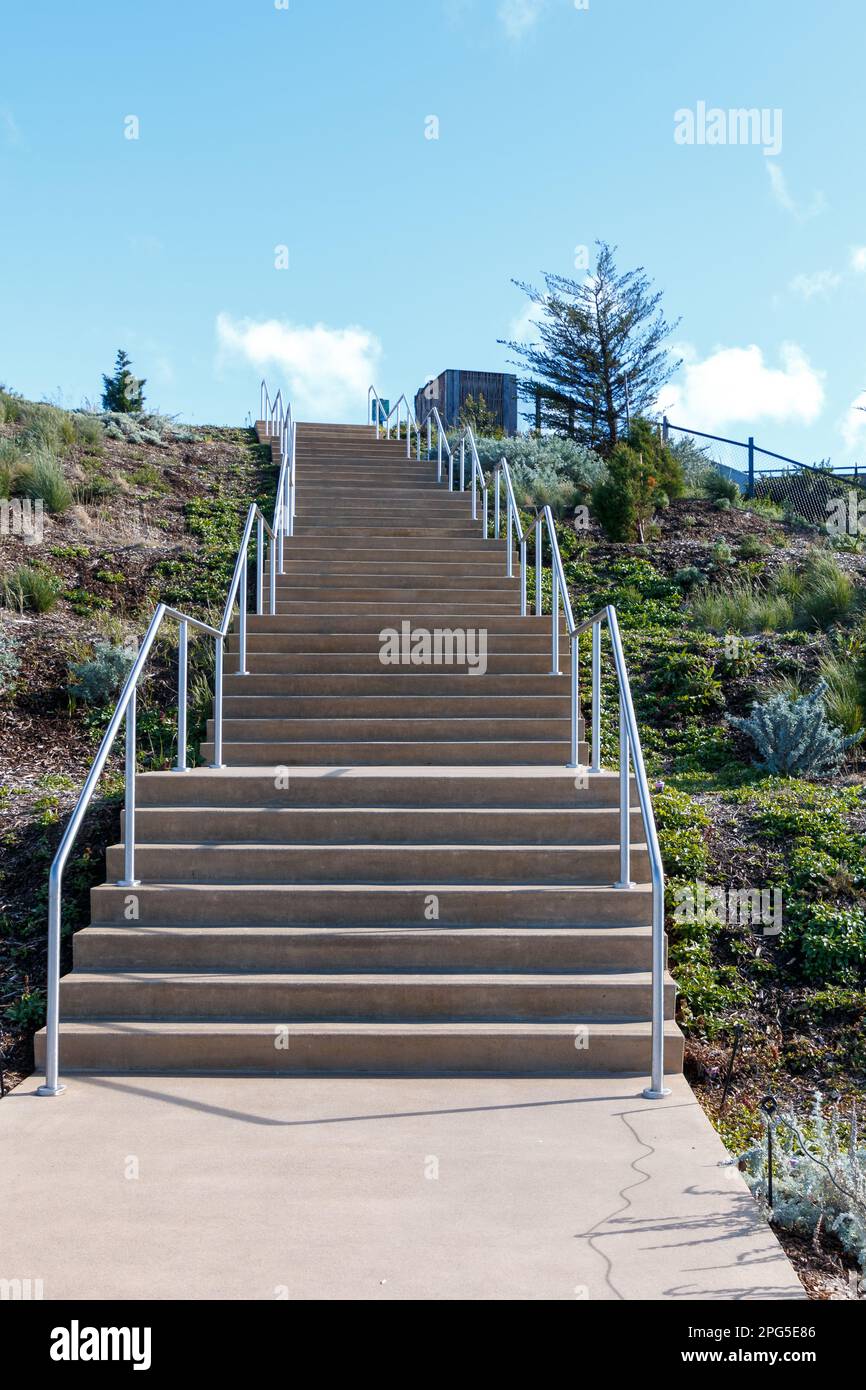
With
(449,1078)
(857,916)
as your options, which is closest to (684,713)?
(857,916)

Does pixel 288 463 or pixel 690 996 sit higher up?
pixel 288 463

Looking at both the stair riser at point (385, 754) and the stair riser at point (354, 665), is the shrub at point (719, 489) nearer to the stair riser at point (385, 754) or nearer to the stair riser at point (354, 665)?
the stair riser at point (354, 665)

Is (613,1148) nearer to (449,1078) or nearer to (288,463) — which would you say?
(449,1078)

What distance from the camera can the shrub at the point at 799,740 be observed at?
7.81 metres

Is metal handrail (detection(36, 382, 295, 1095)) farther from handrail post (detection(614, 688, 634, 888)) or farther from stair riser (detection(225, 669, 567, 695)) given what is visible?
handrail post (detection(614, 688, 634, 888))

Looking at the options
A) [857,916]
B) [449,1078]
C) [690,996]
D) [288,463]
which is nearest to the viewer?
[449,1078]

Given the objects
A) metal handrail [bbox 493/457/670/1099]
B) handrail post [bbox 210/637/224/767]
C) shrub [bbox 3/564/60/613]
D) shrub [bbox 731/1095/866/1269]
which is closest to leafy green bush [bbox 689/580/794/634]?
metal handrail [bbox 493/457/670/1099]

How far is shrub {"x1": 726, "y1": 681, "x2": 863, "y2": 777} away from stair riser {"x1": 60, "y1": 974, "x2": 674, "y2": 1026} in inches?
130

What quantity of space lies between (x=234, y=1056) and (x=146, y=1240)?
1.49 meters

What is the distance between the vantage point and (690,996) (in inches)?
207

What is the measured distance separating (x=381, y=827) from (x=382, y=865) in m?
0.34

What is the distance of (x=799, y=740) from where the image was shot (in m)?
7.85

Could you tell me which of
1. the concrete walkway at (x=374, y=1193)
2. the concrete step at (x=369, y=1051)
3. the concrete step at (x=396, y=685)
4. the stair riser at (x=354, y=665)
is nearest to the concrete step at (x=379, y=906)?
the concrete step at (x=369, y=1051)

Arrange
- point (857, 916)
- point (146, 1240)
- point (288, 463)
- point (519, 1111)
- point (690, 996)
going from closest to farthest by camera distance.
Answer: point (146, 1240) < point (519, 1111) < point (690, 996) < point (857, 916) < point (288, 463)
